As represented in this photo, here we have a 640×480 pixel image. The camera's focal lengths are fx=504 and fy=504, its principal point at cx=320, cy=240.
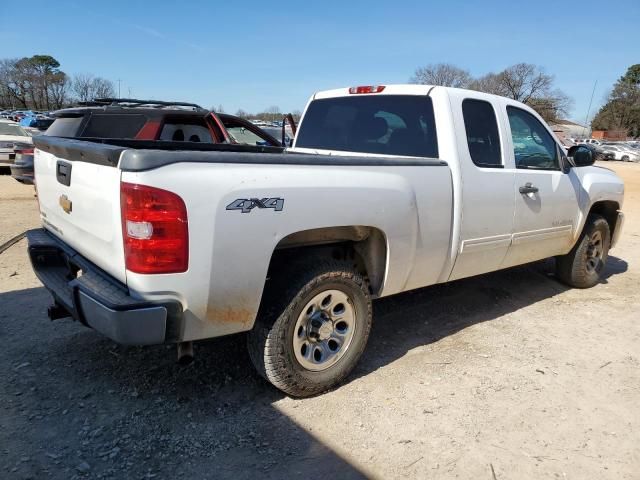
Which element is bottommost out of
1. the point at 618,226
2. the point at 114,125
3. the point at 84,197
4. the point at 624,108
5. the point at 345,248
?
the point at 618,226

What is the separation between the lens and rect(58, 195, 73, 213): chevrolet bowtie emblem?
295 cm

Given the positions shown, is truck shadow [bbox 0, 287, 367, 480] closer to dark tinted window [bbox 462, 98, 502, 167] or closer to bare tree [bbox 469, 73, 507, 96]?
dark tinted window [bbox 462, 98, 502, 167]

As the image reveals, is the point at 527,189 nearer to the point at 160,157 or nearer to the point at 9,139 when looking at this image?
the point at 160,157

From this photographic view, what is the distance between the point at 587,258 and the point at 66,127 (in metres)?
6.89

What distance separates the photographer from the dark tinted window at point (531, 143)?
4.40m

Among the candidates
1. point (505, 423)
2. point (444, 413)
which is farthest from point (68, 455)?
point (505, 423)

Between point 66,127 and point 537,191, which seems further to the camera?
point 66,127

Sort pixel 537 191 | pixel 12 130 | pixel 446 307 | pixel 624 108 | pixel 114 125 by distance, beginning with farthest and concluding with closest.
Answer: pixel 624 108, pixel 12 130, pixel 114 125, pixel 446 307, pixel 537 191

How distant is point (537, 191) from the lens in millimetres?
4383

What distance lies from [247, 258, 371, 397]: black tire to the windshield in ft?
45.2

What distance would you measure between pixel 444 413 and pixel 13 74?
75909 mm

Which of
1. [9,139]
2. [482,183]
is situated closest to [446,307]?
[482,183]

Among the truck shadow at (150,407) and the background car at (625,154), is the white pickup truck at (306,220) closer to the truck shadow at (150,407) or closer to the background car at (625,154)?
the truck shadow at (150,407)

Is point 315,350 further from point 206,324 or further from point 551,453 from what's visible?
point 551,453
